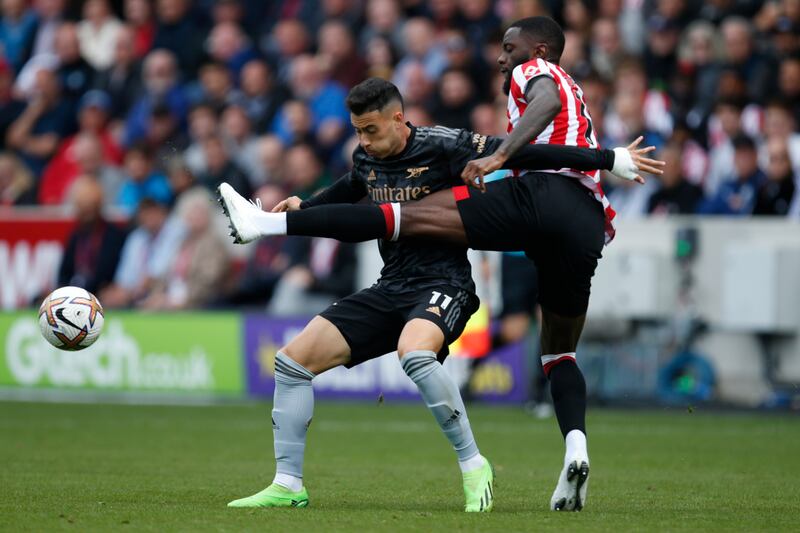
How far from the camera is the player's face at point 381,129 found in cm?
707

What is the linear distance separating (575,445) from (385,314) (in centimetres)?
122

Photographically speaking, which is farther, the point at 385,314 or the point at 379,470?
the point at 379,470

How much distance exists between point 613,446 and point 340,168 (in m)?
7.17

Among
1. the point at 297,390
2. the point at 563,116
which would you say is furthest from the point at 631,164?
the point at 297,390

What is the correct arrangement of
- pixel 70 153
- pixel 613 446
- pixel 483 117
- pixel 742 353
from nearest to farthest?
1. pixel 613 446
2. pixel 742 353
3. pixel 483 117
4. pixel 70 153

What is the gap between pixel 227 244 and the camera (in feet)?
58.4

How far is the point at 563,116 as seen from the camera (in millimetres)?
7262

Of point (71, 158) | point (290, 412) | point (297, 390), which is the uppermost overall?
point (71, 158)

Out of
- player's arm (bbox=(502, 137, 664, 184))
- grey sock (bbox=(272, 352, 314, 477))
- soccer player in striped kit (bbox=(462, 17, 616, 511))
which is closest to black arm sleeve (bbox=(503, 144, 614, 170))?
player's arm (bbox=(502, 137, 664, 184))

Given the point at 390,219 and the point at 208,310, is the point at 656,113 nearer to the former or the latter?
the point at 208,310

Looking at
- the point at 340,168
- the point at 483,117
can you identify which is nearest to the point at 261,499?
the point at 483,117

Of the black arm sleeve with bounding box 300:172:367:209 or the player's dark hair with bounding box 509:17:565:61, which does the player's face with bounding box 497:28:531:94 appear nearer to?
the player's dark hair with bounding box 509:17:565:61

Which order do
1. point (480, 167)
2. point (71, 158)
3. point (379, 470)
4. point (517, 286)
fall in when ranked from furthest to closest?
point (71, 158) → point (517, 286) → point (379, 470) → point (480, 167)

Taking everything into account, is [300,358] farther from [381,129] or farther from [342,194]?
[381,129]
